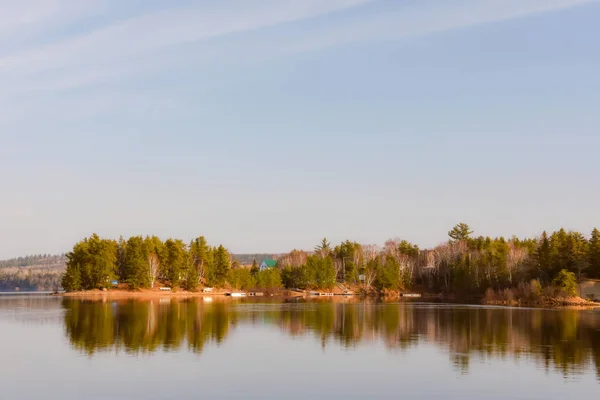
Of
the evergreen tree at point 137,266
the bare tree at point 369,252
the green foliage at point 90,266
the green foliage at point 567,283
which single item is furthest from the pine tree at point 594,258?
the green foliage at point 90,266

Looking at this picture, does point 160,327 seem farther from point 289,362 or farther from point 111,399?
point 111,399

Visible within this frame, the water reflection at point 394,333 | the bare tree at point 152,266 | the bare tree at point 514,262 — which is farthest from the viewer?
the bare tree at point 152,266

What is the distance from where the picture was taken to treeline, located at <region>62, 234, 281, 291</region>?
137625mm

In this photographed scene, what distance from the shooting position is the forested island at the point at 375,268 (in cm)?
10881

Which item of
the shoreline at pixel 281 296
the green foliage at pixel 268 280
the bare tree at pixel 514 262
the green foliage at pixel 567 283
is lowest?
the shoreline at pixel 281 296

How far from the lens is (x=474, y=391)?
1113 inches

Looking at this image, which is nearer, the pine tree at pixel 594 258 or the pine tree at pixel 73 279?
the pine tree at pixel 594 258

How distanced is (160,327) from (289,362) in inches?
824

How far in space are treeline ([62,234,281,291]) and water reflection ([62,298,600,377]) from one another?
70.7m

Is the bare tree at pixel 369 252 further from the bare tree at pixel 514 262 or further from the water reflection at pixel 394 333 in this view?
the water reflection at pixel 394 333

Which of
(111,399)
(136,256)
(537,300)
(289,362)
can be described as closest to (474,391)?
(289,362)

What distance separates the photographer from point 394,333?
52.9m

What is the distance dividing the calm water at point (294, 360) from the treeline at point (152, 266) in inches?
3045

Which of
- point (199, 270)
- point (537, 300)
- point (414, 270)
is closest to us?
point (537, 300)
